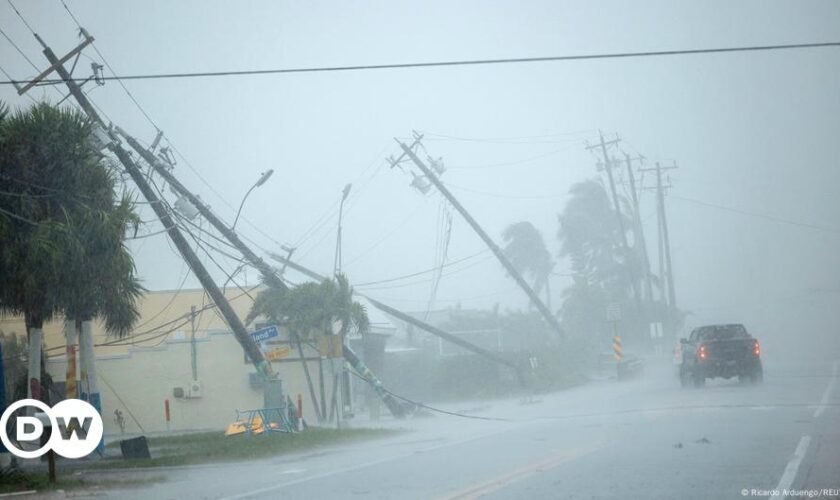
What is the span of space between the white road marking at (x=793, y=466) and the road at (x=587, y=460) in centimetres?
2

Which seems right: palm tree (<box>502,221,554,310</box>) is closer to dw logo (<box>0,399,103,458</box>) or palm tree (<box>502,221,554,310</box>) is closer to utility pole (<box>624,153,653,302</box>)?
utility pole (<box>624,153,653,302</box>)

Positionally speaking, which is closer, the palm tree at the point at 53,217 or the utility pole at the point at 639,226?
the palm tree at the point at 53,217

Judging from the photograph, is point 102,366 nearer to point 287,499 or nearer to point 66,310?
point 66,310

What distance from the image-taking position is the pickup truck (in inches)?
1355

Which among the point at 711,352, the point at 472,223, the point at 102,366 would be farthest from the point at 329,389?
the point at 711,352

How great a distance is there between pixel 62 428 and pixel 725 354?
73.1ft

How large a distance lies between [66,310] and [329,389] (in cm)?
1757

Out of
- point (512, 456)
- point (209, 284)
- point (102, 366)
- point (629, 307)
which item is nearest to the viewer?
point (512, 456)

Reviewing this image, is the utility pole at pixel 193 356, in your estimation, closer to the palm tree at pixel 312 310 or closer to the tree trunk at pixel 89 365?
the palm tree at pixel 312 310

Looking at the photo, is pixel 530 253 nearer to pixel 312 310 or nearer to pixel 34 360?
pixel 312 310

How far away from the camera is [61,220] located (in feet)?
71.8

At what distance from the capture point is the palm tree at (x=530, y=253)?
291 ft

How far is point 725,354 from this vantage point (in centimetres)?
3450

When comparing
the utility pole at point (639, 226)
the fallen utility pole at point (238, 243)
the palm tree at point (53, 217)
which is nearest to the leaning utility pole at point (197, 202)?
the fallen utility pole at point (238, 243)
